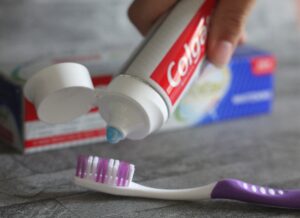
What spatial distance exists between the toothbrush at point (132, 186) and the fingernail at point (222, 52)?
179 mm

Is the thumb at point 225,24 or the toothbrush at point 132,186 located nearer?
the toothbrush at point 132,186

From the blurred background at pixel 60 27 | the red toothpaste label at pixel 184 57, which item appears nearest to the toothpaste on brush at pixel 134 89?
the red toothpaste label at pixel 184 57

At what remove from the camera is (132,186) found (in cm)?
60

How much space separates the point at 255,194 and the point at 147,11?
26 cm

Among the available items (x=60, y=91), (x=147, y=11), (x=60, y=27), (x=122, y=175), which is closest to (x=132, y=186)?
(x=122, y=175)

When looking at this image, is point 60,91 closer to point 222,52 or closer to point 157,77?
point 157,77

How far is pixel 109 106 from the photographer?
60 cm

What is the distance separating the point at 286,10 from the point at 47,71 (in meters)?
0.73

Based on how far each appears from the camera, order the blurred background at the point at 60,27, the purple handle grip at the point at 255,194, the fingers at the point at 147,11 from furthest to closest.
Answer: the blurred background at the point at 60,27 < the fingers at the point at 147,11 < the purple handle grip at the point at 255,194

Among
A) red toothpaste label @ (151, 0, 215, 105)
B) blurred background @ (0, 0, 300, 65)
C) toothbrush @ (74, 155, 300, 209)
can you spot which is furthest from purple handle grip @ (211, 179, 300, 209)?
blurred background @ (0, 0, 300, 65)

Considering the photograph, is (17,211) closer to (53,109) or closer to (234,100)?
(53,109)

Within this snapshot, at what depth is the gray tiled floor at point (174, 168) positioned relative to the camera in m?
0.58

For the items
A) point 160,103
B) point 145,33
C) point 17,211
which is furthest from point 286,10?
point 17,211

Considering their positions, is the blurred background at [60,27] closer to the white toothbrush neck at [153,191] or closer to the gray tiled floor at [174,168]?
the gray tiled floor at [174,168]
